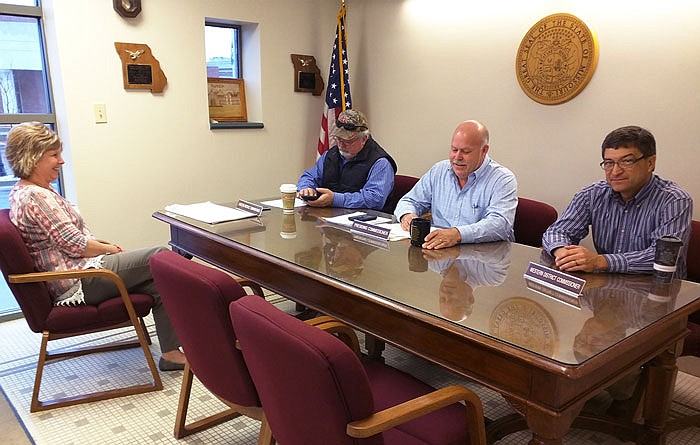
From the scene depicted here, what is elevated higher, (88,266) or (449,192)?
(449,192)

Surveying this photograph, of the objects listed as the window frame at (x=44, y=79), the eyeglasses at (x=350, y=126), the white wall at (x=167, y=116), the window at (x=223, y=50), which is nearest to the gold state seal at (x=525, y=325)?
the eyeglasses at (x=350, y=126)

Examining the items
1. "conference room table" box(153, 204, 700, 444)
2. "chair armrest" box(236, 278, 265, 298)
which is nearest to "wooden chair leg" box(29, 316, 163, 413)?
"conference room table" box(153, 204, 700, 444)

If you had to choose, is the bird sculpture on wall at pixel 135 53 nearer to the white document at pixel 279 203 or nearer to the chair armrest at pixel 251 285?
the white document at pixel 279 203

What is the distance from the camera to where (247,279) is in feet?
6.52

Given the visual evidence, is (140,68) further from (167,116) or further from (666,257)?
(666,257)

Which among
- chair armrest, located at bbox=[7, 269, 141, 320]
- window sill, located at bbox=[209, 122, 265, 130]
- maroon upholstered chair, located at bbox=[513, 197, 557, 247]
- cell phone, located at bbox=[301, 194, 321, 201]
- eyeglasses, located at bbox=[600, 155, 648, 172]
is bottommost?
chair armrest, located at bbox=[7, 269, 141, 320]

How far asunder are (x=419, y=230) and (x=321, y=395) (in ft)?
3.36

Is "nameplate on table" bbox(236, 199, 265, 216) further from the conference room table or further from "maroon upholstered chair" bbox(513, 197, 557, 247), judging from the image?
"maroon upholstered chair" bbox(513, 197, 557, 247)

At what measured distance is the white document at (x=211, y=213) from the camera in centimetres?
239

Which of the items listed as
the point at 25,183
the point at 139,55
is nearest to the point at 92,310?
the point at 25,183

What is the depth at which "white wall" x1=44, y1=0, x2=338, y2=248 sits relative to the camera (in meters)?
3.07

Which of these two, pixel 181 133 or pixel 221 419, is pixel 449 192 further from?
pixel 181 133

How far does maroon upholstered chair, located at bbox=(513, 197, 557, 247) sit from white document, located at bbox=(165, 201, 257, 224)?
132 centimetres

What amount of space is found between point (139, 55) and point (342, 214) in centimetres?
174
